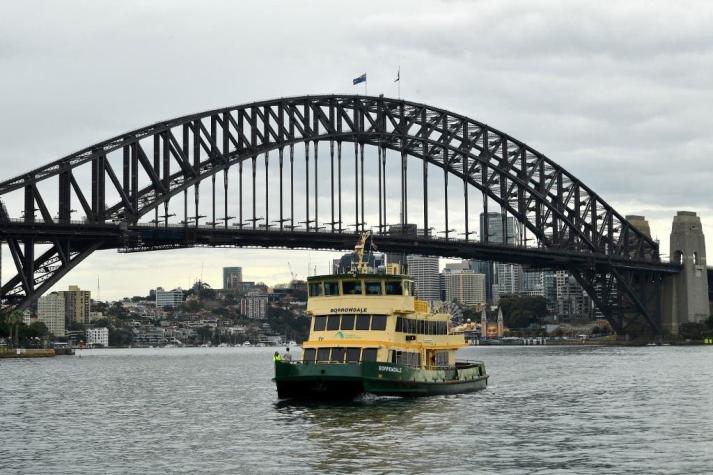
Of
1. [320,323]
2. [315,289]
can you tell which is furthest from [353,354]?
[315,289]

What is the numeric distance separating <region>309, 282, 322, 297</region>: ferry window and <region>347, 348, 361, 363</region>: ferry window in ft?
12.2

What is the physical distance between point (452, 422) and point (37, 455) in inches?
642

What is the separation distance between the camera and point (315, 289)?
193ft

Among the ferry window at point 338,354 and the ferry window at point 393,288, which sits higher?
the ferry window at point 393,288

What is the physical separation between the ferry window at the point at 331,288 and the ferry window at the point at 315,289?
1.07 ft

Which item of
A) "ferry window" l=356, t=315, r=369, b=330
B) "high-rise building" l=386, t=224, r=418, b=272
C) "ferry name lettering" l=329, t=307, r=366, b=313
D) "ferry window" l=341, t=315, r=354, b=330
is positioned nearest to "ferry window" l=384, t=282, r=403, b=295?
"ferry name lettering" l=329, t=307, r=366, b=313

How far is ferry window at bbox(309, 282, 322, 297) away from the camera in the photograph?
58.7m

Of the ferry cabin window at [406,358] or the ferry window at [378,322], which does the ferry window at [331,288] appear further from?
the ferry cabin window at [406,358]

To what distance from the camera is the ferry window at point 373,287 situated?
5788 cm

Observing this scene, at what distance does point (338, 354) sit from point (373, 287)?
3788 mm

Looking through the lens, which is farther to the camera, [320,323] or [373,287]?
[373,287]

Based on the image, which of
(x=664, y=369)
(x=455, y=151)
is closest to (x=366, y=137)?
(x=455, y=151)

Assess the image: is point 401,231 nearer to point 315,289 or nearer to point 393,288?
point 315,289

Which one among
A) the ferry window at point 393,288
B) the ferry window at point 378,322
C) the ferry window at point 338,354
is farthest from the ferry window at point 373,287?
the ferry window at point 338,354
